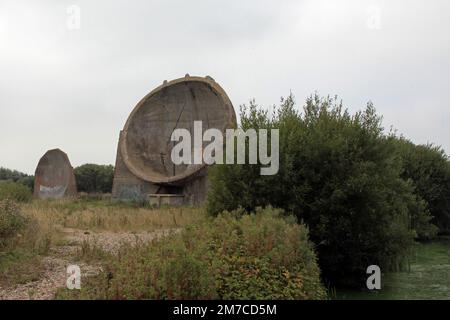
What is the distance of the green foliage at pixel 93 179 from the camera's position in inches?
2441

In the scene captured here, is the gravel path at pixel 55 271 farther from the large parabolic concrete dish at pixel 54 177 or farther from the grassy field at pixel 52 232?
the large parabolic concrete dish at pixel 54 177

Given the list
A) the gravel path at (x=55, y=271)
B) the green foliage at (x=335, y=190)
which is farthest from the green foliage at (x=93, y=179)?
the green foliage at (x=335, y=190)

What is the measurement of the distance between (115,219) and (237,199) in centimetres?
895

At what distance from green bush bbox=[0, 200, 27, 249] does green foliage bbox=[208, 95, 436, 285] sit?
4.62m

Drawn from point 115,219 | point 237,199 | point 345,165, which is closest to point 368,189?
point 345,165

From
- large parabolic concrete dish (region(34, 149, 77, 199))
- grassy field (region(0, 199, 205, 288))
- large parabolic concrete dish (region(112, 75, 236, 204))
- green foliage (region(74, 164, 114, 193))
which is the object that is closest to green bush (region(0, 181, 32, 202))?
large parabolic concrete dish (region(34, 149, 77, 199))

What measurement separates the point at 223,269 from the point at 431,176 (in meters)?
24.3

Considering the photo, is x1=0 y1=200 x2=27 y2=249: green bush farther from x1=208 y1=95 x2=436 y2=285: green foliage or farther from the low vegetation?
x1=208 y1=95 x2=436 y2=285: green foliage

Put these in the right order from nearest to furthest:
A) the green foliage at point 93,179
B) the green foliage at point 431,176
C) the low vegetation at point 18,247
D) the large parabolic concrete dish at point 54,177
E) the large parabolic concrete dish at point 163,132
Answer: the low vegetation at point 18,247
the green foliage at point 431,176
the large parabolic concrete dish at point 163,132
the large parabolic concrete dish at point 54,177
the green foliage at point 93,179

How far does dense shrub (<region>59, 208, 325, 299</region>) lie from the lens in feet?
19.7

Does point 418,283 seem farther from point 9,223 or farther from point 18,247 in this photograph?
point 9,223

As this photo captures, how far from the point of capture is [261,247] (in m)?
7.43

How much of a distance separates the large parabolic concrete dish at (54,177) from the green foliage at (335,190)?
2678 cm

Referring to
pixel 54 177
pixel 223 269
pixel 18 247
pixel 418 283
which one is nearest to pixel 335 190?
pixel 418 283
